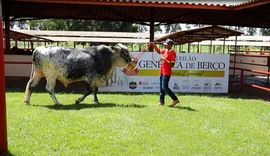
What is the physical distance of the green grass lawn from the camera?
4.62 metres

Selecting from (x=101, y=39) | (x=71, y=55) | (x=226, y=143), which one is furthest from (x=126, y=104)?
(x=101, y=39)

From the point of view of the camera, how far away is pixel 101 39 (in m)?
24.5

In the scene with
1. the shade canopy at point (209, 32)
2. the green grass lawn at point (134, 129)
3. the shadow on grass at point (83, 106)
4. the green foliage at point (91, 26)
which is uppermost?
the green foliage at point (91, 26)

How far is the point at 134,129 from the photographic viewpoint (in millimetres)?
5555

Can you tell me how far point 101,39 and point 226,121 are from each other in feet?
62.4

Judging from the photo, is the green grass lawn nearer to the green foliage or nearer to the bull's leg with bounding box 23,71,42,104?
the bull's leg with bounding box 23,71,42,104

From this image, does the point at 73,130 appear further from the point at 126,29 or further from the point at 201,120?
the point at 126,29

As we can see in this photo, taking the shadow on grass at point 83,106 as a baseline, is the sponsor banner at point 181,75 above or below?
above

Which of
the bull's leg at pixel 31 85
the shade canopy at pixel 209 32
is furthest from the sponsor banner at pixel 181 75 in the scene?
the shade canopy at pixel 209 32

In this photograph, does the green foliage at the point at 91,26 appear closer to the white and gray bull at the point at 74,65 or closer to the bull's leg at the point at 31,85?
the white and gray bull at the point at 74,65

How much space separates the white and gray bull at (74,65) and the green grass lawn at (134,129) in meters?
0.56

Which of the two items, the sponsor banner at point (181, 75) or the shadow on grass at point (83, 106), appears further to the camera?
the sponsor banner at point (181, 75)

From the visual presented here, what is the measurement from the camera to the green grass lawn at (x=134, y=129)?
4.62 m

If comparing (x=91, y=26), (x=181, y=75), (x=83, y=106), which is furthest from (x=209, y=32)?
(x=91, y=26)
